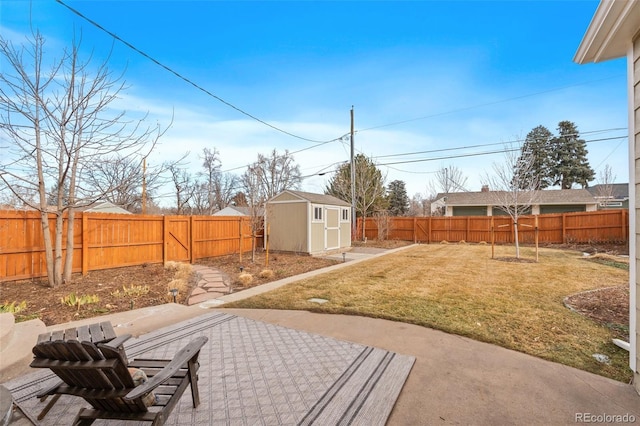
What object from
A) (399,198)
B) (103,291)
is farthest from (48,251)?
(399,198)

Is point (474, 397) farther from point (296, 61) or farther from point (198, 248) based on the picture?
point (296, 61)

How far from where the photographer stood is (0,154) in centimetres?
545

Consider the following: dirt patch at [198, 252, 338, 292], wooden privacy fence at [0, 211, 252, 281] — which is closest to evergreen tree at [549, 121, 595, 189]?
dirt patch at [198, 252, 338, 292]

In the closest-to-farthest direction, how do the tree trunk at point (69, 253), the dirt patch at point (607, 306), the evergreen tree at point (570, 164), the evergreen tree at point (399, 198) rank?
1. the dirt patch at point (607, 306)
2. the tree trunk at point (69, 253)
3. the evergreen tree at point (570, 164)
4. the evergreen tree at point (399, 198)

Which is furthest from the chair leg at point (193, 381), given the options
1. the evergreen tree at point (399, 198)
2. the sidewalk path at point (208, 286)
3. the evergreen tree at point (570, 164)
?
the evergreen tree at point (570, 164)

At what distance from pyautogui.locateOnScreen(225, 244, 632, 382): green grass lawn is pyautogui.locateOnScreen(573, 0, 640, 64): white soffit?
309 cm

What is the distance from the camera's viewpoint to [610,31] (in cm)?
257

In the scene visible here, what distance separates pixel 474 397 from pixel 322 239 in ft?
32.9

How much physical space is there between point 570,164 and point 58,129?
38.1m

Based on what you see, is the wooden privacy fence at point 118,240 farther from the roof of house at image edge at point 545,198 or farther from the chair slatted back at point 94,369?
the roof of house at image edge at point 545,198

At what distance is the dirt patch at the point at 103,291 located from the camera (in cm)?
466

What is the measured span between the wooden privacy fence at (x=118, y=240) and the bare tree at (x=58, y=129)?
17.2 inches

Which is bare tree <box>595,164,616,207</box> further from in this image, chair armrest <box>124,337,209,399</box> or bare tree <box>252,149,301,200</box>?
chair armrest <box>124,337,209,399</box>

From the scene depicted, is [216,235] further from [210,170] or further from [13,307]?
[210,170]
